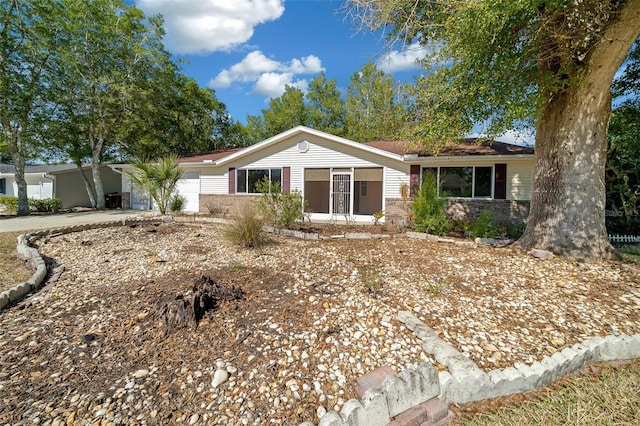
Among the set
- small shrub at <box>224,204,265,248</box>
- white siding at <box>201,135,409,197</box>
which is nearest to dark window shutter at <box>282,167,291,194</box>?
white siding at <box>201,135,409,197</box>

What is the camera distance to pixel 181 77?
22.0m

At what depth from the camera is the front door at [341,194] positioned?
Answer: 1127 cm

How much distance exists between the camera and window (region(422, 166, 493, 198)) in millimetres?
9844

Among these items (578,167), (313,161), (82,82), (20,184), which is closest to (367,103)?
(313,161)

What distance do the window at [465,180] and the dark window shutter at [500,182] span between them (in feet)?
0.53

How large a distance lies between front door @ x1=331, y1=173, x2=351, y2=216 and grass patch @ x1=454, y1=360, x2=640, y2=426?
29.5 feet

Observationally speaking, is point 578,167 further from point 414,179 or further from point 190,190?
point 190,190

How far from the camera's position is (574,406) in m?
2.12

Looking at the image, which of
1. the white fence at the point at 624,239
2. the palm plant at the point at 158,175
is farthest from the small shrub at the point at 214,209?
the white fence at the point at 624,239

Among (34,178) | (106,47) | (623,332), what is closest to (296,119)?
(106,47)

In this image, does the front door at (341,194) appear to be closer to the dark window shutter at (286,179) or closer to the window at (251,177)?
the dark window shutter at (286,179)

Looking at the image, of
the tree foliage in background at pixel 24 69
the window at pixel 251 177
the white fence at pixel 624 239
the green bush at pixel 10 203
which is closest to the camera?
the white fence at pixel 624 239

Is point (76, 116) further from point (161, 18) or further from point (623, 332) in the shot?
point (623, 332)

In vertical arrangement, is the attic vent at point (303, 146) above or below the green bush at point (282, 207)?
above
